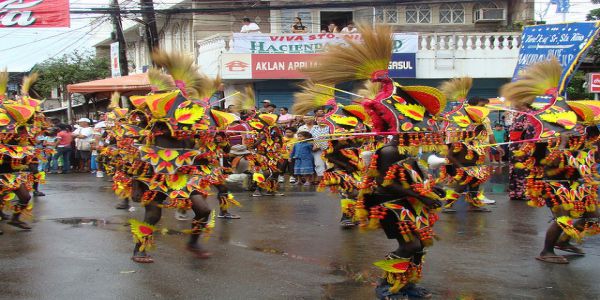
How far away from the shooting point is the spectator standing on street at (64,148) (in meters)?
19.5

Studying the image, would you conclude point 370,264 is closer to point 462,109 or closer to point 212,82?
point 212,82

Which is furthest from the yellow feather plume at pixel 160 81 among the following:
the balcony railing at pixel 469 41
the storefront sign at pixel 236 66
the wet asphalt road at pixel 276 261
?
the balcony railing at pixel 469 41

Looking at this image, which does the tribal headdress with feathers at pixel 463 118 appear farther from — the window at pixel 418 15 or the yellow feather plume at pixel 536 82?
the window at pixel 418 15

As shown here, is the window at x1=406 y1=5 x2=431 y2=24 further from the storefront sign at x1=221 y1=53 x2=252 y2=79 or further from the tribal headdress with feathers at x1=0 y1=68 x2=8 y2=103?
the tribal headdress with feathers at x1=0 y1=68 x2=8 y2=103

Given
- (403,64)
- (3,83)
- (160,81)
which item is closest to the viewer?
(160,81)

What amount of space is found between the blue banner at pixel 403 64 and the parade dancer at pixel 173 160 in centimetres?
1354

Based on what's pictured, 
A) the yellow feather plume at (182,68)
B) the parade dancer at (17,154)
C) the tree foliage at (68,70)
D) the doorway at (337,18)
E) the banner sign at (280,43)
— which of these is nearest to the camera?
the yellow feather plume at (182,68)

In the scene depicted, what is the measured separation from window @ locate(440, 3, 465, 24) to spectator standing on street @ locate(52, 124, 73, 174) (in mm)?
13348

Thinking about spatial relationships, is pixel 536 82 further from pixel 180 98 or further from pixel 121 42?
pixel 121 42

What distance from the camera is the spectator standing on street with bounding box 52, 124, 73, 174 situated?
19.5 m

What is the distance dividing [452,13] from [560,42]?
37.2ft

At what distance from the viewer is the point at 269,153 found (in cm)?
1322

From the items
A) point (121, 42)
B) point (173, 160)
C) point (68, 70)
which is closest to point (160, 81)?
point (173, 160)

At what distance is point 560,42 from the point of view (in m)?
14.1
